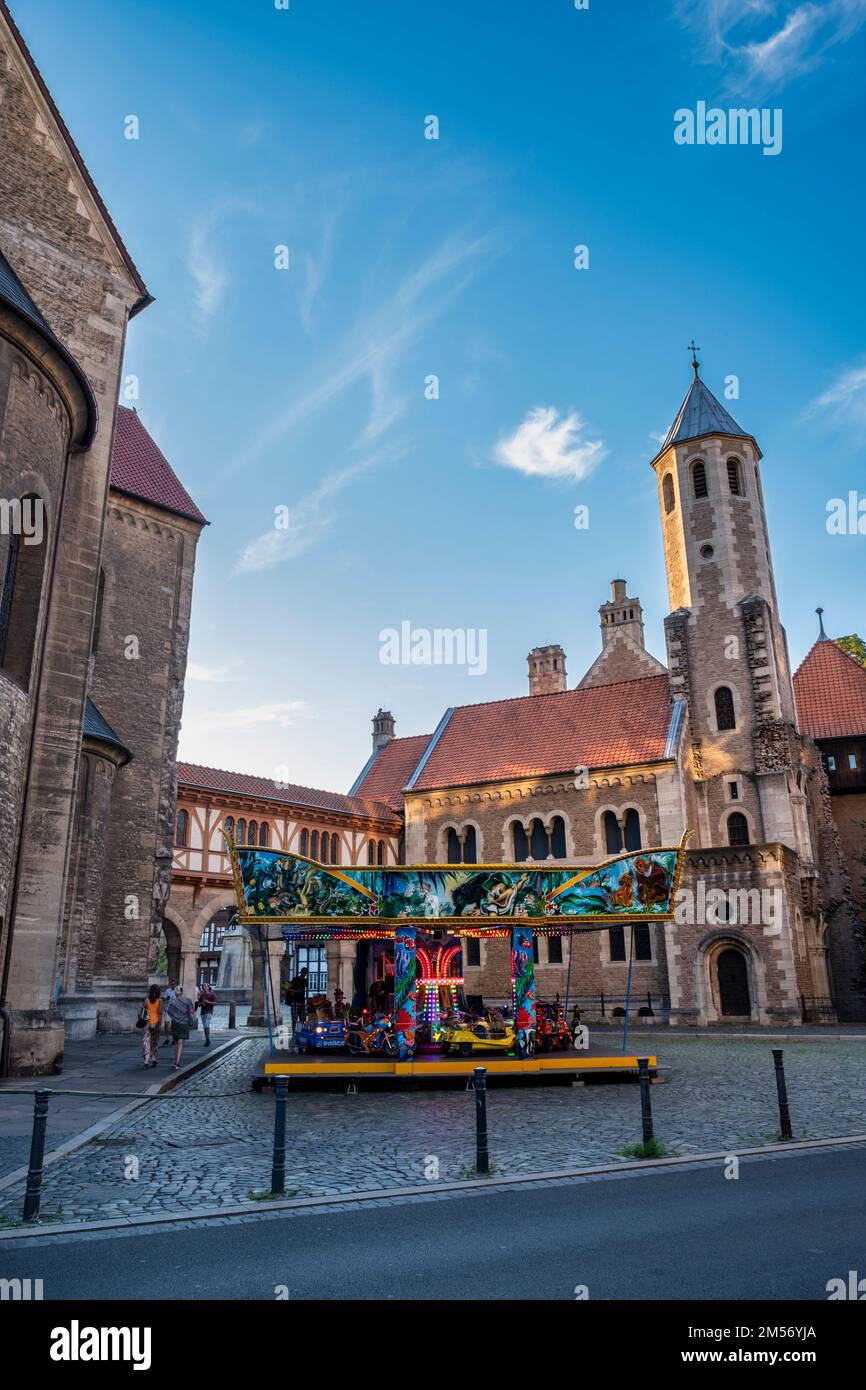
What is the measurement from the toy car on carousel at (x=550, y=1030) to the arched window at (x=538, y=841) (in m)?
17.5

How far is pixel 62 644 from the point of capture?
1753cm

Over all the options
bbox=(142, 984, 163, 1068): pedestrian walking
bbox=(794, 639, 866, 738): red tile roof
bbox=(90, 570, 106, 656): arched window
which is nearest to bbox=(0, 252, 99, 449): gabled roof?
bbox=(90, 570, 106, 656): arched window

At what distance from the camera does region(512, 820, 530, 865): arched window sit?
1480 inches

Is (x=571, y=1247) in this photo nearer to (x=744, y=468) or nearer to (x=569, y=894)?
(x=569, y=894)

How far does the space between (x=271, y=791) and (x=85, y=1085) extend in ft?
73.3

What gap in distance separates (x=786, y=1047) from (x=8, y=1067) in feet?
57.5

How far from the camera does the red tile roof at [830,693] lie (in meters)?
41.5

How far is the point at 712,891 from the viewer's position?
3191 cm

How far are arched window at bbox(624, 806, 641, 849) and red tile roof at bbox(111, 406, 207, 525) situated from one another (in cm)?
1850

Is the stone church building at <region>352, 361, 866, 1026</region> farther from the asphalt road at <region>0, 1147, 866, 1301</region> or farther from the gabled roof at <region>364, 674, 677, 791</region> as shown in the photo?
the asphalt road at <region>0, 1147, 866, 1301</region>

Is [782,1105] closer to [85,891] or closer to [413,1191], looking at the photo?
[413,1191]

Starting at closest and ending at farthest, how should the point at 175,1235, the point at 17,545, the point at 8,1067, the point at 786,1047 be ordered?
the point at 175,1235, the point at 8,1067, the point at 17,545, the point at 786,1047

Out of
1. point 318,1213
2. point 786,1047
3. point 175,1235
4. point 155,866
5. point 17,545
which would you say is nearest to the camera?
point 175,1235
